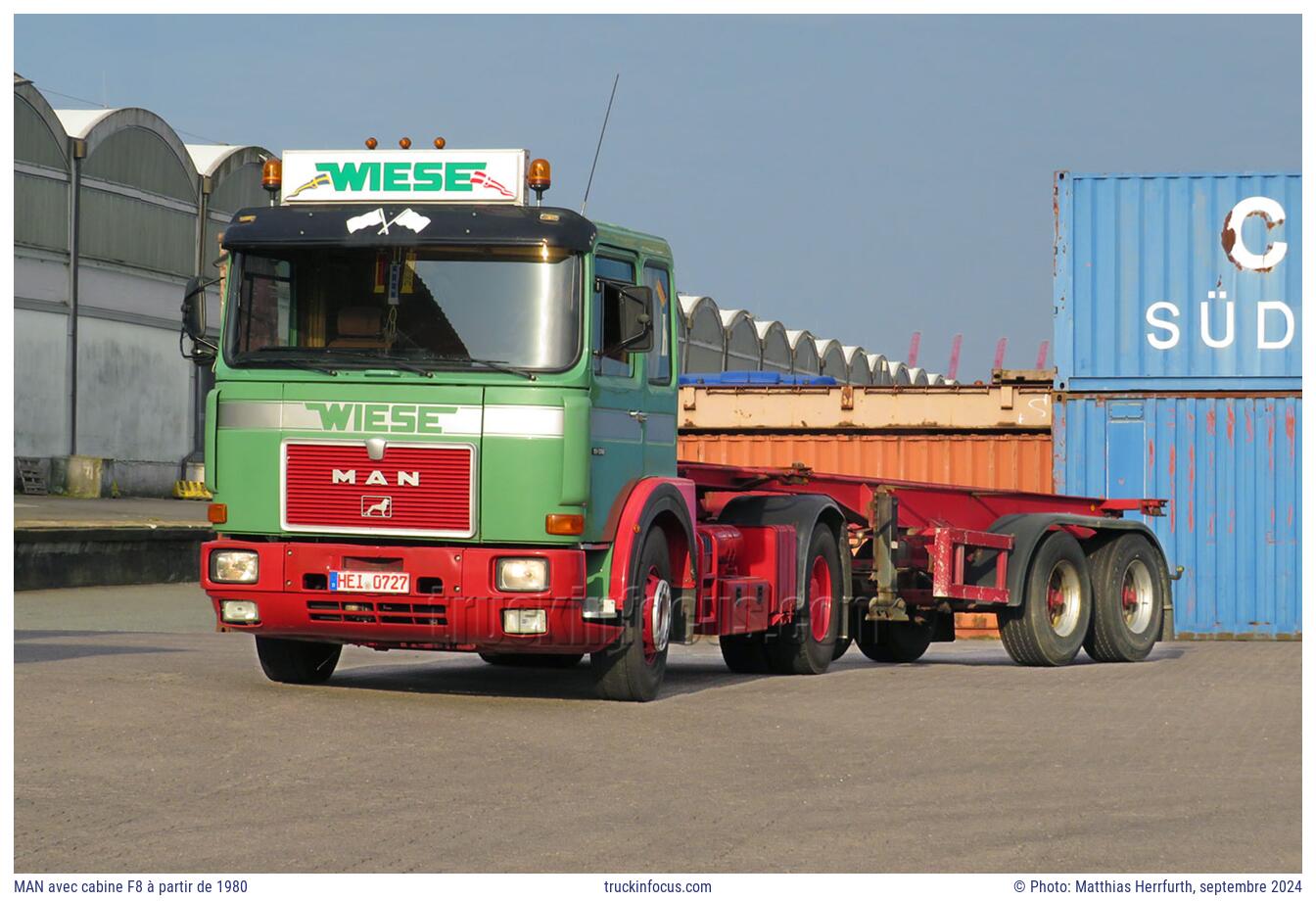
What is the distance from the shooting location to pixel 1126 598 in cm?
1612

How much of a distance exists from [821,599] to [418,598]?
4000 mm

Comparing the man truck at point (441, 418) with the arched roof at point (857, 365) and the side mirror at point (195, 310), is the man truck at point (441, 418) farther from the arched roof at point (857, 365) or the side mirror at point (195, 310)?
the arched roof at point (857, 365)

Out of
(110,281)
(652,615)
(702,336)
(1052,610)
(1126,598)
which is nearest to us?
(652,615)

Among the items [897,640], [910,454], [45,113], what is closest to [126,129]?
[45,113]

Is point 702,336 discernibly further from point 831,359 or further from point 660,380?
point 660,380

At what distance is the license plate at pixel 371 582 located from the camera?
420 inches

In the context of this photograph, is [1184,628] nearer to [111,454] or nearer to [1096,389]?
[1096,389]

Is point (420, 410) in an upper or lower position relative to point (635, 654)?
upper

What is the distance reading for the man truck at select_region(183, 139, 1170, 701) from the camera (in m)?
10.6

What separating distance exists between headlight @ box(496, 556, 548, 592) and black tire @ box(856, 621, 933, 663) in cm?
611

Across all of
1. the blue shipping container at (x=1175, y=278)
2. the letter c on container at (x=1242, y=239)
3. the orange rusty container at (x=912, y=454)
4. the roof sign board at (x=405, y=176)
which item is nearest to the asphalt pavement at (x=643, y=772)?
the roof sign board at (x=405, y=176)

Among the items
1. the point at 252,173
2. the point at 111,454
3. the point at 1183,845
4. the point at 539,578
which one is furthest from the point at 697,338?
the point at 1183,845

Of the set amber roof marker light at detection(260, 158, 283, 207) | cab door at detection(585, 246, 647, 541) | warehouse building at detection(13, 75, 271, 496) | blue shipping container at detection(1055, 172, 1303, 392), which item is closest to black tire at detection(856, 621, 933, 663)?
blue shipping container at detection(1055, 172, 1303, 392)

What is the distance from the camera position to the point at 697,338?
5950 cm
